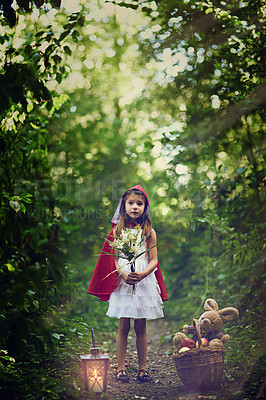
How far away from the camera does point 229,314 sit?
125 inches

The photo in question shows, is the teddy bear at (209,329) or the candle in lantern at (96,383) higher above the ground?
the teddy bear at (209,329)

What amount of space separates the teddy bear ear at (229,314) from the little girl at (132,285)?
1.80ft

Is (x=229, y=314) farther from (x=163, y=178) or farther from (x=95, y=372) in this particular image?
(x=163, y=178)

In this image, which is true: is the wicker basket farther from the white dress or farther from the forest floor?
the white dress

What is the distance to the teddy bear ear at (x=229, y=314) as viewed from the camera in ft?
10.3

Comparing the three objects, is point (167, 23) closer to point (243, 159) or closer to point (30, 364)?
point (243, 159)

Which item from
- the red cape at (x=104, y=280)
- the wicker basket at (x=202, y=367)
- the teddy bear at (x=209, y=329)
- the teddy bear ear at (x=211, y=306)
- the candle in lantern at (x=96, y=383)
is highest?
the red cape at (x=104, y=280)

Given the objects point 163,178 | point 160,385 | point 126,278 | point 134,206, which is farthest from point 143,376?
point 163,178

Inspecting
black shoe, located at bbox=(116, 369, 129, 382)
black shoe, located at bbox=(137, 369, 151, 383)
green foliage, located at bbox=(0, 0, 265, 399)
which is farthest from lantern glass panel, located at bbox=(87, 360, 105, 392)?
black shoe, located at bbox=(137, 369, 151, 383)

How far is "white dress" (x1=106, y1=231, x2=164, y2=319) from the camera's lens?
3.35 meters

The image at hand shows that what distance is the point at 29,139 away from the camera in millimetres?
3496

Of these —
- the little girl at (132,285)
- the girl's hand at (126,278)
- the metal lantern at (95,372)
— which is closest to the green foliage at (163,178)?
the metal lantern at (95,372)

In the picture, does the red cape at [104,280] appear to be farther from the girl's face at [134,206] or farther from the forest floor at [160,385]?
the forest floor at [160,385]

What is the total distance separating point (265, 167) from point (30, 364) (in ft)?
8.91
